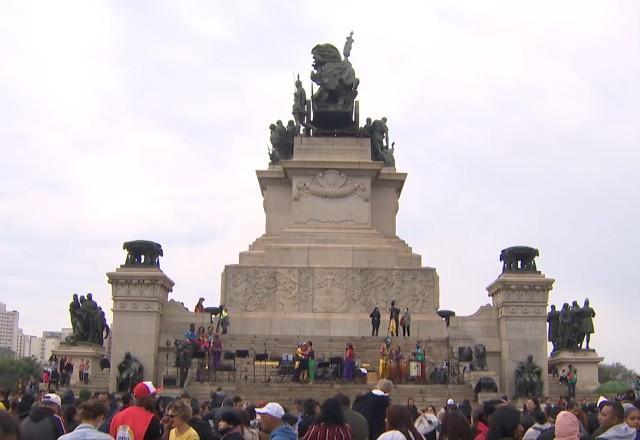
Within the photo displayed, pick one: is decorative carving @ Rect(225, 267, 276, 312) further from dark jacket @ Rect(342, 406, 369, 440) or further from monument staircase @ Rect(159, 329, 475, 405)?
dark jacket @ Rect(342, 406, 369, 440)

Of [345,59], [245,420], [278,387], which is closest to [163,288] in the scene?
[278,387]

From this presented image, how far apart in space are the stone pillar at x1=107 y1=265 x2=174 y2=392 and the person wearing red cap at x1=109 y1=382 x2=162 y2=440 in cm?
2539

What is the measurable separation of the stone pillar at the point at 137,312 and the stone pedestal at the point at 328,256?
388cm

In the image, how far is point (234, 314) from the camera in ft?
120

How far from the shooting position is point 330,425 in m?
7.71

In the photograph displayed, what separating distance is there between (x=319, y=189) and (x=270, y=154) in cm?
433

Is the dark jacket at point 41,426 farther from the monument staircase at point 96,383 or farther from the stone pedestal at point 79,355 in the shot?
the stone pedestal at point 79,355

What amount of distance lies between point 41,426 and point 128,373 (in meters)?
23.0

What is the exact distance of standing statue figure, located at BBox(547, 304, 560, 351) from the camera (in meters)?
36.7

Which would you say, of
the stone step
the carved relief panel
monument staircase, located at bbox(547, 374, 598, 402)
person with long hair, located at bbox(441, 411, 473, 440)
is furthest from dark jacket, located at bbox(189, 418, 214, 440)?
the carved relief panel

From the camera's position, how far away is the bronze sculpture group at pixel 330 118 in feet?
141

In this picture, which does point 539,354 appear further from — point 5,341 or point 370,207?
point 5,341

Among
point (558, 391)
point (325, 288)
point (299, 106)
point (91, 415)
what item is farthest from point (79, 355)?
point (91, 415)

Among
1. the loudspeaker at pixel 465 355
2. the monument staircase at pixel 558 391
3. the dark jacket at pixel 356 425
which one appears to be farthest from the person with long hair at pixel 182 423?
the monument staircase at pixel 558 391
